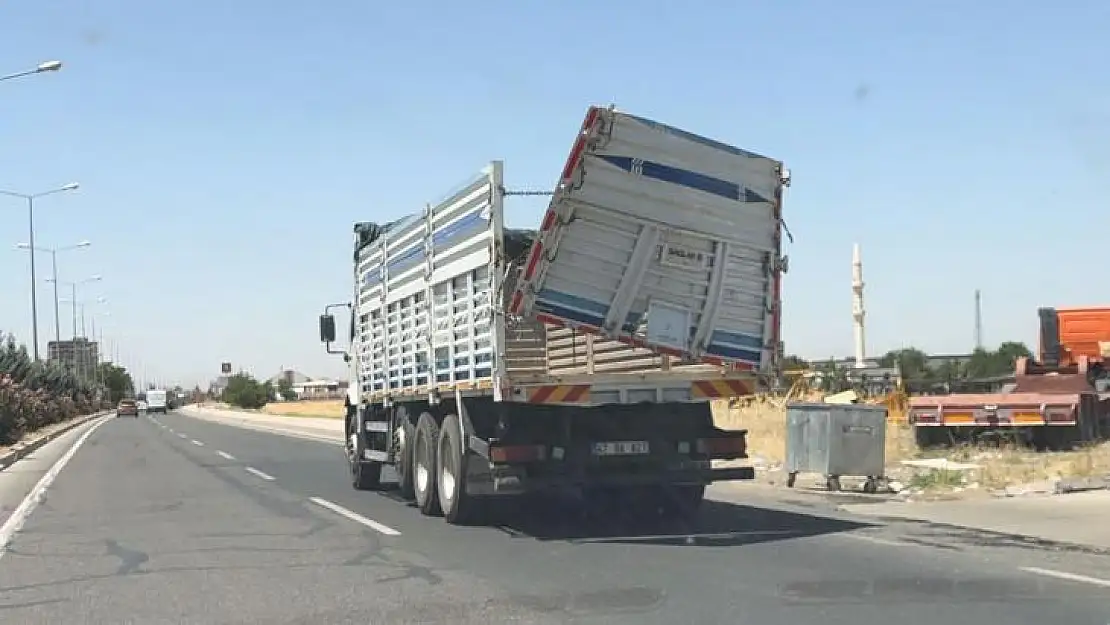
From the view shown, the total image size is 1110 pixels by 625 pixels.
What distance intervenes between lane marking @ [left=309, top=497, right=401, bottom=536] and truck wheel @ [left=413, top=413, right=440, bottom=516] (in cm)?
70

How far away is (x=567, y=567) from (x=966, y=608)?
3.45 m

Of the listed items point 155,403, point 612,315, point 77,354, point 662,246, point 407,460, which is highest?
point 662,246

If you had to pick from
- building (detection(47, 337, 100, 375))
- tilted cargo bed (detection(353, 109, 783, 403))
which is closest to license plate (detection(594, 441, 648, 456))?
tilted cargo bed (detection(353, 109, 783, 403))

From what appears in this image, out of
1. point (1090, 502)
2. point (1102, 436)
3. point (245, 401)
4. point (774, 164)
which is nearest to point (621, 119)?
point (774, 164)

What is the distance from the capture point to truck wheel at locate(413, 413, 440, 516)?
14.9 metres

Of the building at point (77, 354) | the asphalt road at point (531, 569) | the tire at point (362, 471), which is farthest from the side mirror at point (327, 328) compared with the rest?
the building at point (77, 354)

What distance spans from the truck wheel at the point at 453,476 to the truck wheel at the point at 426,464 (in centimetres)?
37

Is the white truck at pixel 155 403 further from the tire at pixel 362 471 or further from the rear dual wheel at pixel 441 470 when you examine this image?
the rear dual wheel at pixel 441 470

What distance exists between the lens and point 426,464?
15.2m

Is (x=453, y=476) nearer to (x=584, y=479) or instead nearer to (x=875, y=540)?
(x=584, y=479)

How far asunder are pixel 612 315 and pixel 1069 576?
15.7ft

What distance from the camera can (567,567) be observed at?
1073 cm

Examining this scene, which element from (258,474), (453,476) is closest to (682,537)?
(453,476)

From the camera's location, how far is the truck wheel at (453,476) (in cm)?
1366
